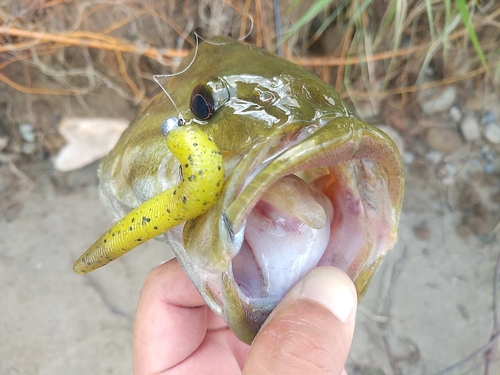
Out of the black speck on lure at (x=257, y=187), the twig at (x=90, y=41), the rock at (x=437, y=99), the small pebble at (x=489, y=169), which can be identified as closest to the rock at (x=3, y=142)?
the twig at (x=90, y=41)

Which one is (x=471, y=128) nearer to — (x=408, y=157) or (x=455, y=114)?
(x=455, y=114)

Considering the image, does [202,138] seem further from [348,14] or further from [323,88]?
[348,14]

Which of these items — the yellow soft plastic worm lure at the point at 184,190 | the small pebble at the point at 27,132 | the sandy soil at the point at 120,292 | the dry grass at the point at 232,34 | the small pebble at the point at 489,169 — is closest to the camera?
the yellow soft plastic worm lure at the point at 184,190

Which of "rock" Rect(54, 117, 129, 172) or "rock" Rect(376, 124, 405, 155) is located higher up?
"rock" Rect(376, 124, 405, 155)

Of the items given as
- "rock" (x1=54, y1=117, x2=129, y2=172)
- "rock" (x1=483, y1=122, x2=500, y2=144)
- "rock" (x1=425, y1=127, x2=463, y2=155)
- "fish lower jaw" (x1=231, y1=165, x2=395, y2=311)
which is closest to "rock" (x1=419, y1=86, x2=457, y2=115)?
"rock" (x1=425, y1=127, x2=463, y2=155)

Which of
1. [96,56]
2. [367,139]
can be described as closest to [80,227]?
[96,56]

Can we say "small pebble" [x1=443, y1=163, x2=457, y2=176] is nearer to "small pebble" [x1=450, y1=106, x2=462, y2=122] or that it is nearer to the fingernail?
"small pebble" [x1=450, y1=106, x2=462, y2=122]

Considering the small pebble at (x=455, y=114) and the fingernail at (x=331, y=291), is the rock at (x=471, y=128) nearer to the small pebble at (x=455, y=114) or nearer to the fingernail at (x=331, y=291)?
the small pebble at (x=455, y=114)
